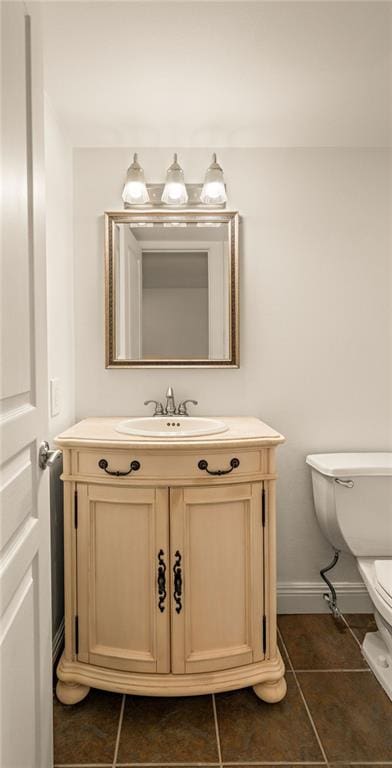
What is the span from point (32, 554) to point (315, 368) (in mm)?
1616

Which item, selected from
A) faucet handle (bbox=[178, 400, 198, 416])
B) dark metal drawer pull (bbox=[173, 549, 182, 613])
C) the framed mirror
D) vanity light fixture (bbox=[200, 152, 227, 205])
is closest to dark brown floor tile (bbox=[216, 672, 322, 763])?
dark metal drawer pull (bbox=[173, 549, 182, 613])

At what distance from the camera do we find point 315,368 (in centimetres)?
242

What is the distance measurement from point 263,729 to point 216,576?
0.48 meters

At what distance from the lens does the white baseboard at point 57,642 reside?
1.99 m

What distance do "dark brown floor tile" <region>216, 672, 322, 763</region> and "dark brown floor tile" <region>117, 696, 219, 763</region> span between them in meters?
0.05

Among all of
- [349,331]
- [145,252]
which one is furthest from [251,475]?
[145,252]

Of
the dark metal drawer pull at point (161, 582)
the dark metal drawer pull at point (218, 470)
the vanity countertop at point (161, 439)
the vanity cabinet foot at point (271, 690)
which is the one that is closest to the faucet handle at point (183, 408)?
the vanity countertop at point (161, 439)

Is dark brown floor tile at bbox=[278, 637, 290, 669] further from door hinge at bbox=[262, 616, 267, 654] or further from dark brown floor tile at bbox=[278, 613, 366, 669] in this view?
door hinge at bbox=[262, 616, 267, 654]

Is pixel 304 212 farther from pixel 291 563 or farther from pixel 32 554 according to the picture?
pixel 32 554

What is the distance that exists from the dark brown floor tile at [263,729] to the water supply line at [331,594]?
0.57 metres

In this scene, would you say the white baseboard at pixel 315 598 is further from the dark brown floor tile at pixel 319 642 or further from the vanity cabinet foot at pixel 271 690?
the vanity cabinet foot at pixel 271 690

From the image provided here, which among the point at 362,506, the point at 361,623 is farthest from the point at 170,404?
the point at 361,623

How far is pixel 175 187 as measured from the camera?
7.31ft

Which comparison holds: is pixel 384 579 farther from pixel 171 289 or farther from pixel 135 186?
pixel 135 186
